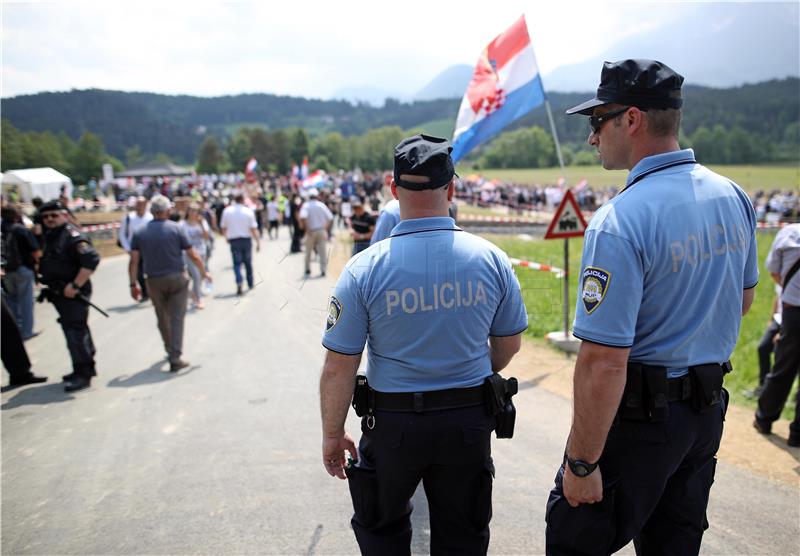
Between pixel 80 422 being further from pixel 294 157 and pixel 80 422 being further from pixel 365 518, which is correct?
pixel 294 157

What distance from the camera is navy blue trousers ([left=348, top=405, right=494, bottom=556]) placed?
2.23 meters

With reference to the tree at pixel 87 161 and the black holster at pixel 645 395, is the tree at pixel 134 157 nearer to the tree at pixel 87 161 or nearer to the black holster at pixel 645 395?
the tree at pixel 87 161

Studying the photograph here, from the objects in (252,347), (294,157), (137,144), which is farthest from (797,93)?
(137,144)

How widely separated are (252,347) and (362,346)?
19.7 ft

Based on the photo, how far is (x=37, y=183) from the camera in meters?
34.6

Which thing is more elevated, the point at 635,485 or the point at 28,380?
the point at 635,485

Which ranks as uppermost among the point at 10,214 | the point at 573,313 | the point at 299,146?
the point at 299,146

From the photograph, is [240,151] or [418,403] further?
[240,151]

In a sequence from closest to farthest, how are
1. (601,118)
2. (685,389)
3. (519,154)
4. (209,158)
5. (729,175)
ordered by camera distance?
(685,389)
(601,118)
(729,175)
(519,154)
(209,158)

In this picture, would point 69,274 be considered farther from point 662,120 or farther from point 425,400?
point 662,120

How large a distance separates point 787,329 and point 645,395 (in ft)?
11.4

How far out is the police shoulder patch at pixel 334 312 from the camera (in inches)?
89.6

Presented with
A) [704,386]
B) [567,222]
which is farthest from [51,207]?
[704,386]

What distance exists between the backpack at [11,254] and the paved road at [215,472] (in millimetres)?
1793
